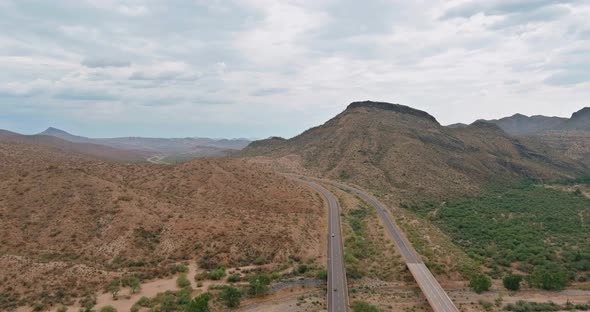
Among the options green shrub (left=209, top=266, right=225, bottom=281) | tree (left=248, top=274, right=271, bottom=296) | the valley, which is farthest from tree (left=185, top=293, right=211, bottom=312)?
green shrub (left=209, top=266, right=225, bottom=281)

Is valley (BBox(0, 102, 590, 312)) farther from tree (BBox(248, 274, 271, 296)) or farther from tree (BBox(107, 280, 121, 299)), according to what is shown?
tree (BBox(107, 280, 121, 299))

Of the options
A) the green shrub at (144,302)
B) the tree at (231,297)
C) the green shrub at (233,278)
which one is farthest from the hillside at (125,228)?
the tree at (231,297)

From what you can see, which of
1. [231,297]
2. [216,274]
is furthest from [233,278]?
[231,297]

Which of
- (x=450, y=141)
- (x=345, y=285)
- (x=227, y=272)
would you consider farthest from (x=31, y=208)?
(x=450, y=141)

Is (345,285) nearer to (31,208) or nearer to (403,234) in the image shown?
(403,234)

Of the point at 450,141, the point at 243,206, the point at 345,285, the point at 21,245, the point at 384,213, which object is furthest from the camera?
the point at 450,141

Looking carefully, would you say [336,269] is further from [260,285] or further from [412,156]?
[412,156]
